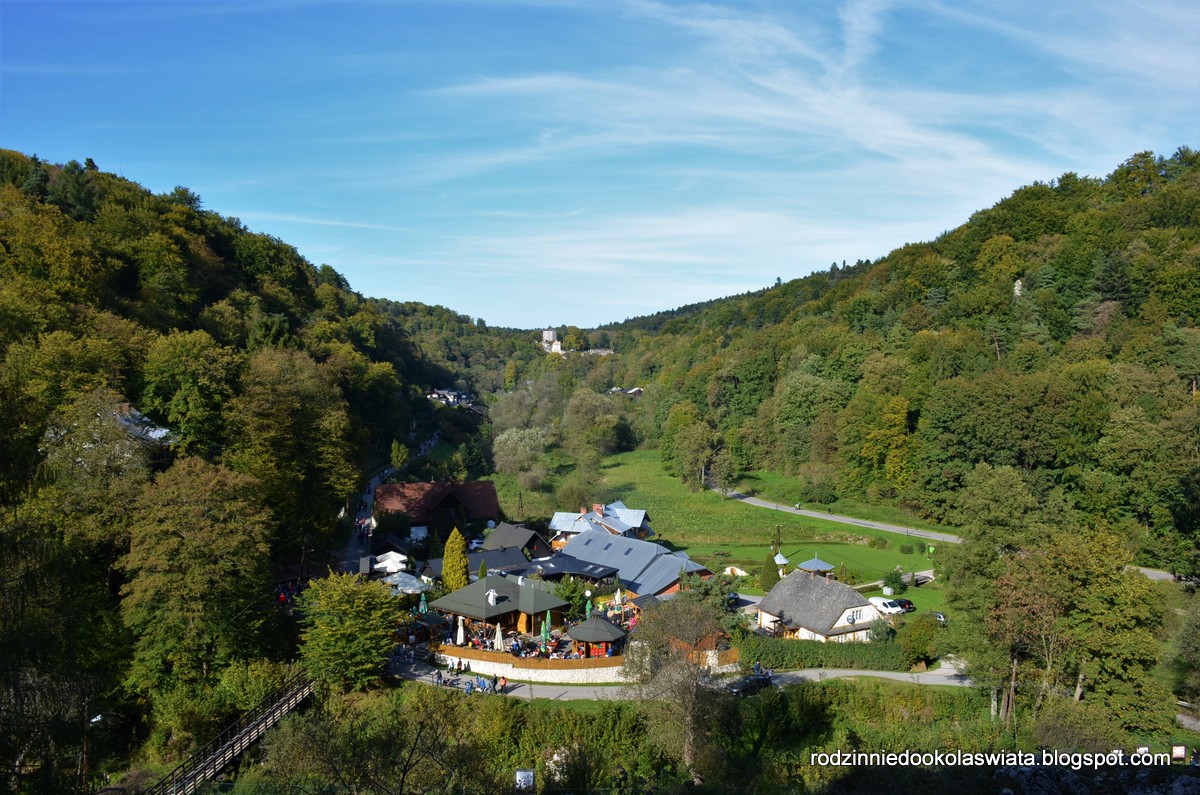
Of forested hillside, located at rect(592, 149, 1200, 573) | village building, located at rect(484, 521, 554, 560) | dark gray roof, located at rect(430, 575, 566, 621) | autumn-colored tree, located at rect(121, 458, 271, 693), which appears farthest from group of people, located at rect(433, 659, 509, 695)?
forested hillside, located at rect(592, 149, 1200, 573)

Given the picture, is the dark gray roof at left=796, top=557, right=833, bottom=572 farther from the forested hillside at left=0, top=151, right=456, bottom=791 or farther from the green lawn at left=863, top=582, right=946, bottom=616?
the forested hillside at left=0, top=151, right=456, bottom=791

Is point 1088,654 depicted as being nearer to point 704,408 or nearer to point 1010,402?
point 1010,402

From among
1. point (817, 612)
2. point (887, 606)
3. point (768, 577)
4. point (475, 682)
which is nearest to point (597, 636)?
point (475, 682)

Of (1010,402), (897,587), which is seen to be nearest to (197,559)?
(897,587)

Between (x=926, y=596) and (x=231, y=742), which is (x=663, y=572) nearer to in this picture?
(x=926, y=596)

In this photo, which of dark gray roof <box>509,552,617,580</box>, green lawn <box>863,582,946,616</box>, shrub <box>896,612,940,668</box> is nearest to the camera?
shrub <box>896,612,940,668</box>

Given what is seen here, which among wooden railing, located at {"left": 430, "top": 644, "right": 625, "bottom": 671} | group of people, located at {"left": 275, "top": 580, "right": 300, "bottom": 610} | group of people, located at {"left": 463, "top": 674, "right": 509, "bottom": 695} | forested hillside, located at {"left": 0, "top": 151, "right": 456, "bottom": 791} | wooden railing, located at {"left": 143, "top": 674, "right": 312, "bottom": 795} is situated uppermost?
forested hillside, located at {"left": 0, "top": 151, "right": 456, "bottom": 791}
